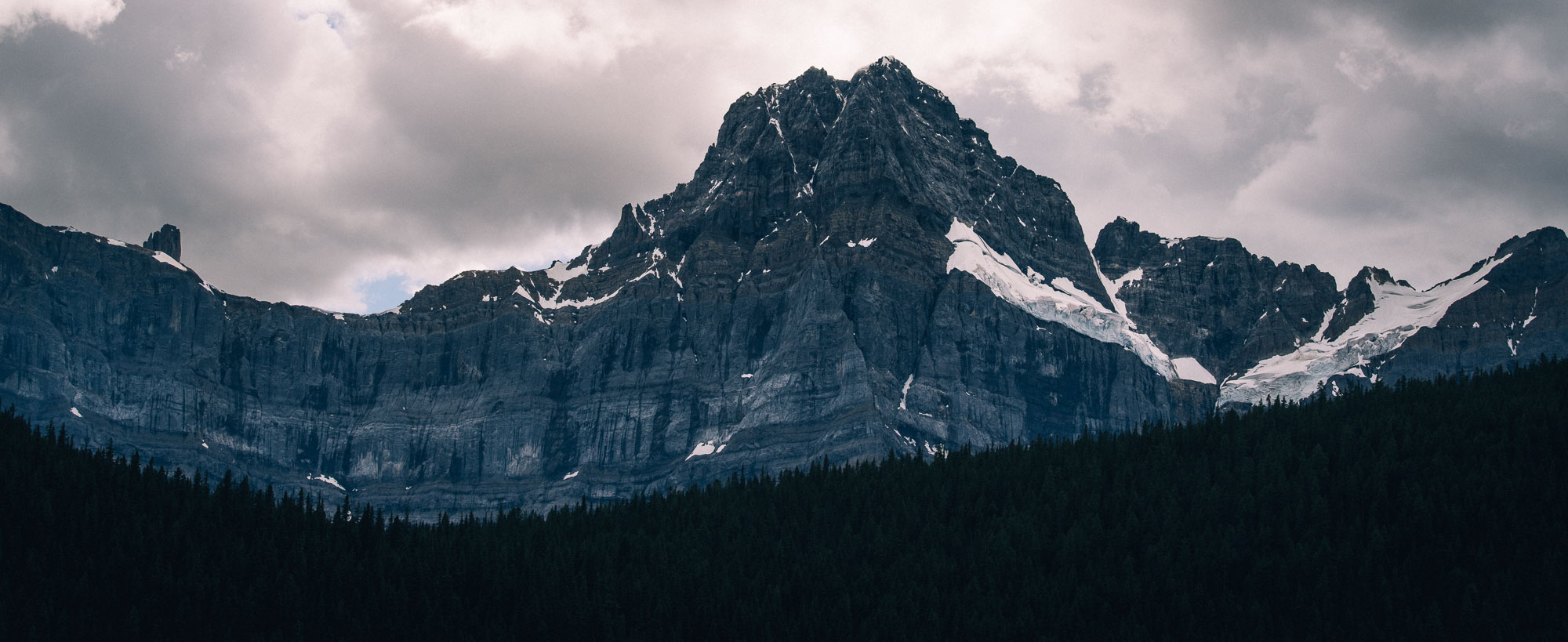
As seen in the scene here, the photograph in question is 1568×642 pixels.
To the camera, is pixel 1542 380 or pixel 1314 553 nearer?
pixel 1314 553

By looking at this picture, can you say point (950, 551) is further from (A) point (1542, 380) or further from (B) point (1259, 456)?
(A) point (1542, 380)

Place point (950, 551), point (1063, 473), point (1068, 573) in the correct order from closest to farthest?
point (1068, 573) → point (950, 551) → point (1063, 473)

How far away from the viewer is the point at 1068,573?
158 meters

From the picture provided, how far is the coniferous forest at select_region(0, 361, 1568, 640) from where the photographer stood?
144000 mm

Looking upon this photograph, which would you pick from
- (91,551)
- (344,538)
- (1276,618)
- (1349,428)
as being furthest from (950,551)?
(91,551)

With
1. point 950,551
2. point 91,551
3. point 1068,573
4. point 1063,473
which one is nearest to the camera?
point 91,551

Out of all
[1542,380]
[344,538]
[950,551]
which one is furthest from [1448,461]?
[344,538]

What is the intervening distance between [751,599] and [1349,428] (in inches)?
2662

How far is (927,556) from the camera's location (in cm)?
16425

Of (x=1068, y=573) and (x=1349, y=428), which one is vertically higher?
(x=1349, y=428)

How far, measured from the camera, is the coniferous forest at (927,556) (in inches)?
5669

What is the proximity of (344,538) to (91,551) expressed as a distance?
24187mm

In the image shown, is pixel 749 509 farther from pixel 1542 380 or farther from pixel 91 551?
pixel 1542 380

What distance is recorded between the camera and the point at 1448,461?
164375mm
